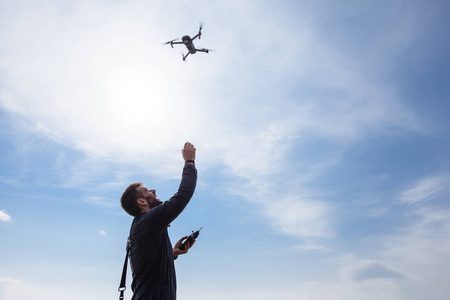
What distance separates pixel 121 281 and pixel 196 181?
7.10 ft

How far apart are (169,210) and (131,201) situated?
1.26m

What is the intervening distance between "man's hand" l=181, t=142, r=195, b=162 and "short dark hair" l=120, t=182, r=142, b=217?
4.01 ft

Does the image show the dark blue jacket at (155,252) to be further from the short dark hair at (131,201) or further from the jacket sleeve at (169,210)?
the short dark hair at (131,201)

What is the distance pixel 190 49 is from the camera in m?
40.7

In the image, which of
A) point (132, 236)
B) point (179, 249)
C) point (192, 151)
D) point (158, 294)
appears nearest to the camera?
point (158, 294)

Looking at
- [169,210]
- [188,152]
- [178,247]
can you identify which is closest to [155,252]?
[169,210]

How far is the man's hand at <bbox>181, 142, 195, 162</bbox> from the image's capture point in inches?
240

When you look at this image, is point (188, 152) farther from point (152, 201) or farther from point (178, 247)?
point (178, 247)

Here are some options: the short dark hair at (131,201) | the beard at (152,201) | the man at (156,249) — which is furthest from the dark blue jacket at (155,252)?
the beard at (152,201)

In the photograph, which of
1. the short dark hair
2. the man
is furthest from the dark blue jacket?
the short dark hair

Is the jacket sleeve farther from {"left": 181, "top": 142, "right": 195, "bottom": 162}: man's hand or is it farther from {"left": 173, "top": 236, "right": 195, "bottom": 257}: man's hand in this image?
{"left": 173, "top": 236, "right": 195, "bottom": 257}: man's hand

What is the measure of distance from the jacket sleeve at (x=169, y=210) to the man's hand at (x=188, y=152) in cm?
63

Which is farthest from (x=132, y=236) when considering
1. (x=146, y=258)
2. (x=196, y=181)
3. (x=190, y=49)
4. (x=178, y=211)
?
(x=190, y=49)

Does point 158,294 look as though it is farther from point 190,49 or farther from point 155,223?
point 190,49
